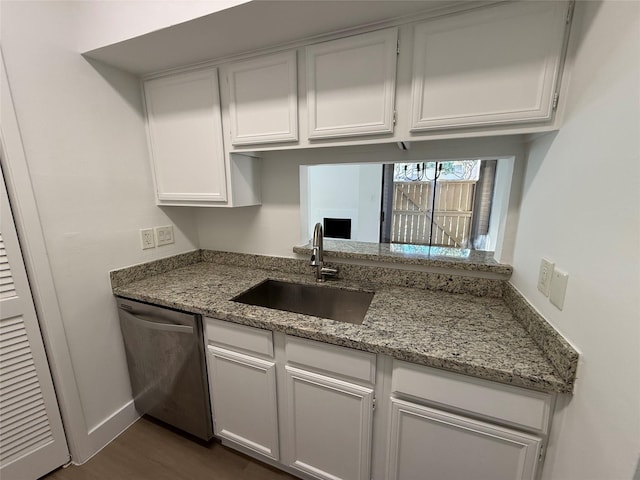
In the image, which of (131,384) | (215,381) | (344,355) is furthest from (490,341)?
(131,384)

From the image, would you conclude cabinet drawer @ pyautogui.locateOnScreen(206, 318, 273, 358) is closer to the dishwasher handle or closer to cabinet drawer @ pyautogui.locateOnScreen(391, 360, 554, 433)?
the dishwasher handle

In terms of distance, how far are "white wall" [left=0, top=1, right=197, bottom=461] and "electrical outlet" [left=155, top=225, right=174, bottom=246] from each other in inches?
2.2

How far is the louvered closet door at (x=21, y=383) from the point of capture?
3.67 feet

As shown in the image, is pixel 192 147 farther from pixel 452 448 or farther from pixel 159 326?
pixel 452 448

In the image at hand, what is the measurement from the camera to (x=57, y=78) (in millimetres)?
1199

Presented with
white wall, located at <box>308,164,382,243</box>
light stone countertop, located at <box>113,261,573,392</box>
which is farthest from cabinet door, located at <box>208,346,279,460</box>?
white wall, located at <box>308,164,382,243</box>

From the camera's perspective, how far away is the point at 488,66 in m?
0.94

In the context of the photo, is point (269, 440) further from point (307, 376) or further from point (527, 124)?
point (527, 124)

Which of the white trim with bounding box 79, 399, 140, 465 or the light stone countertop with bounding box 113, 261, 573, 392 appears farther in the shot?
the white trim with bounding box 79, 399, 140, 465

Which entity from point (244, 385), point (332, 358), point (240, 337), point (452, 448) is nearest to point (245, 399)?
point (244, 385)

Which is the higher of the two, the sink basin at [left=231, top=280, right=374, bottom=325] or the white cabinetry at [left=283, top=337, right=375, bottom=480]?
the sink basin at [left=231, top=280, right=374, bottom=325]

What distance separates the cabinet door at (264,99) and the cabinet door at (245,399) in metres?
1.07

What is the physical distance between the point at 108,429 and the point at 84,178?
1.40 metres

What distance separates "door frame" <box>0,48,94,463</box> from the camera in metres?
1.07
